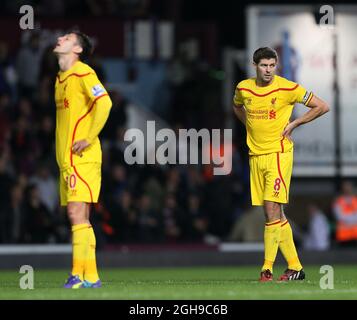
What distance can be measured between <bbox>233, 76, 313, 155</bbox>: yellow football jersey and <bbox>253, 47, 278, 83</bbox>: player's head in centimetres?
14

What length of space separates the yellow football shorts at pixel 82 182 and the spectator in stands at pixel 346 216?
11.8 metres

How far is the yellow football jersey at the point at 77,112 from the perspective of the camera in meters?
11.8

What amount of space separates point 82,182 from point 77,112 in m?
0.61

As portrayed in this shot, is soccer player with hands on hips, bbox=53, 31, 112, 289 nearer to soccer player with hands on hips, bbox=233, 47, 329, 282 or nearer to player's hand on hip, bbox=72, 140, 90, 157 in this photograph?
player's hand on hip, bbox=72, 140, 90, 157

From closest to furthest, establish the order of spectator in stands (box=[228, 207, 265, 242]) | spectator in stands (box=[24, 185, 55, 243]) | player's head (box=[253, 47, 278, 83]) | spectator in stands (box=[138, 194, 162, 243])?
1. player's head (box=[253, 47, 278, 83])
2. spectator in stands (box=[24, 185, 55, 243])
3. spectator in stands (box=[138, 194, 162, 243])
4. spectator in stands (box=[228, 207, 265, 242])

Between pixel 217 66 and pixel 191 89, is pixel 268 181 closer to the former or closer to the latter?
pixel 191 89

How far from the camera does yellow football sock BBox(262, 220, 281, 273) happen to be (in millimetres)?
12812

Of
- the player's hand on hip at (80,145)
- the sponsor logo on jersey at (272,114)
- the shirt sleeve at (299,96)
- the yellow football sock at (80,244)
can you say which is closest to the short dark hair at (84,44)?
the player's hand on hip at (80,145)

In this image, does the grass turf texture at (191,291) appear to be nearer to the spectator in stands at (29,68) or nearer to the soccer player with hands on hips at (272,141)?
the soccer player with hands on hips at (272,141)

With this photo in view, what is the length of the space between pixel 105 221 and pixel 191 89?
12.9ft

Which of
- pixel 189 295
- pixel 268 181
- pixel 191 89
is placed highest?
pixel 191 89

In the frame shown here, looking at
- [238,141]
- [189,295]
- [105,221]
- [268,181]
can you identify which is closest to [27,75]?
[105,221]

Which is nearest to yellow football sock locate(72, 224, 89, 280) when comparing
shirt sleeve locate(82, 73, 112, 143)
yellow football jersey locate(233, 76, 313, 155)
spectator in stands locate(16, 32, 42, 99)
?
shirt sleeve locate(82, 73, 112, 143)

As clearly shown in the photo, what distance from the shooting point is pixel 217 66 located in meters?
25.6
